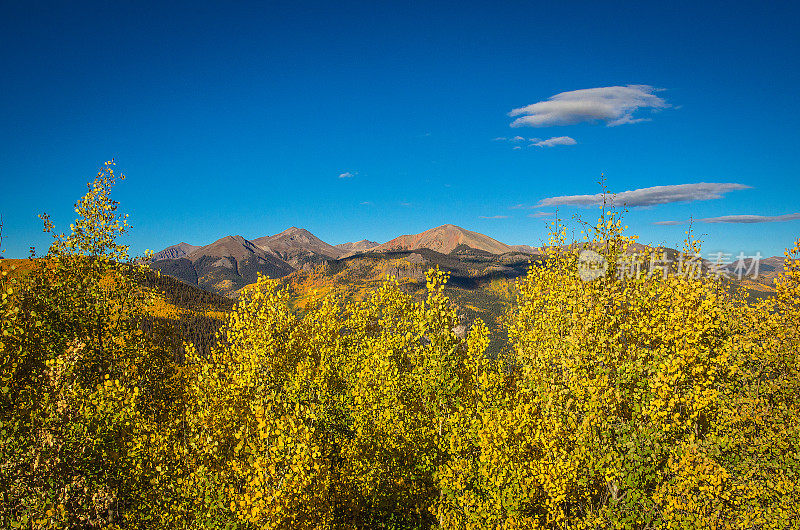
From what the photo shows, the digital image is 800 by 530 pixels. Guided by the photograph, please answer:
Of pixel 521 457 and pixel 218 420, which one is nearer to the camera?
pixel 521 457

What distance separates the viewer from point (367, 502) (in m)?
24.9

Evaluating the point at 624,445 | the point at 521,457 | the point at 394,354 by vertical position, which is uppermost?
the point at 394,354

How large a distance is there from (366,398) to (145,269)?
18408 millimetres

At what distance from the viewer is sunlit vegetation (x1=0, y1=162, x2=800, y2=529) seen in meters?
17.5

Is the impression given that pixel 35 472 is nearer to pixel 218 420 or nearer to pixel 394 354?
pixel 218 420

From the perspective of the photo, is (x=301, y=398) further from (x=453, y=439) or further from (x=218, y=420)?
(x=453, y=439)

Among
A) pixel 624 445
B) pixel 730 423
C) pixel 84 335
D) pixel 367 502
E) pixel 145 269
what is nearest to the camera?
pixel 624 445

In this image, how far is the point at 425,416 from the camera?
1043 inches

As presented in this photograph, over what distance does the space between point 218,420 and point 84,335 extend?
11.3 metres

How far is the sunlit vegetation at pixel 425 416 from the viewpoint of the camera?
1750 cm

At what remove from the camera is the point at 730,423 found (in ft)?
75.9

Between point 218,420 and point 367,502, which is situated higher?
point 218,420

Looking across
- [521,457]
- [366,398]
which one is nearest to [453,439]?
[521,457]

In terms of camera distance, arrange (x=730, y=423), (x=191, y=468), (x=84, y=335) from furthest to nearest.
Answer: (x=84, y=335)
(x=730, y=423)
(x=191, y=468)
